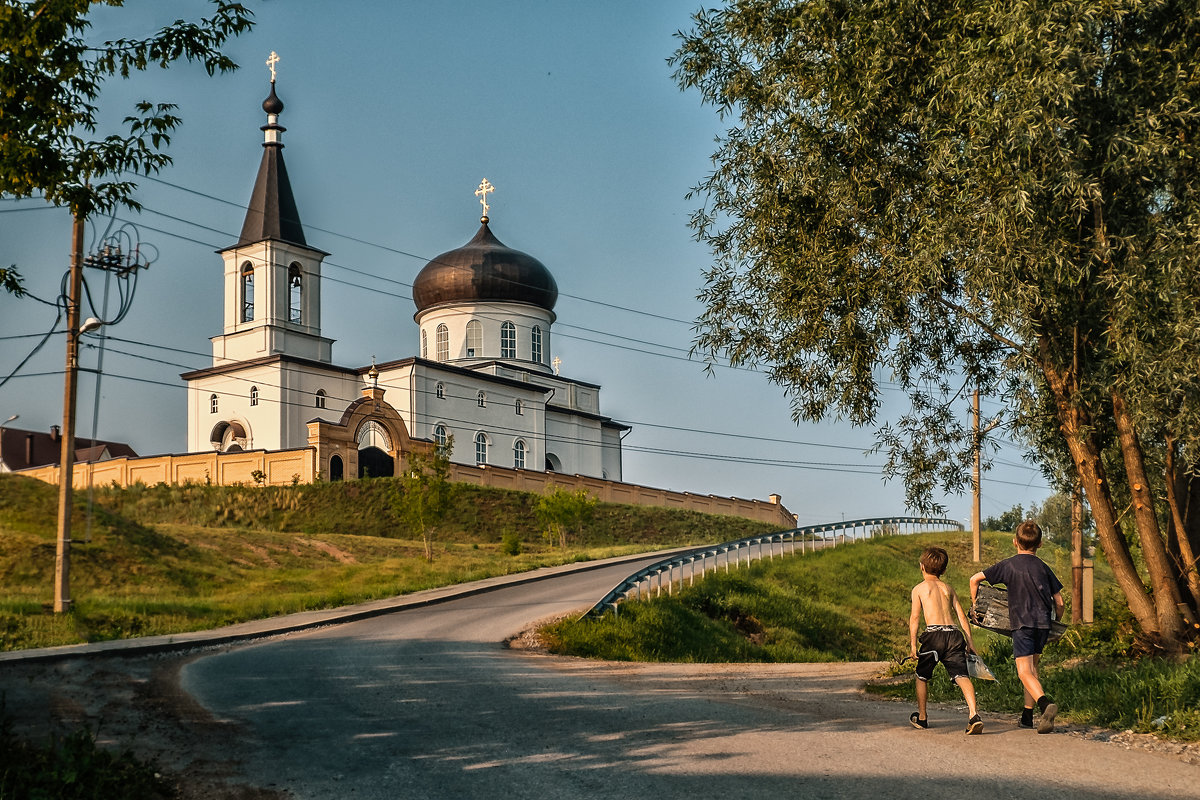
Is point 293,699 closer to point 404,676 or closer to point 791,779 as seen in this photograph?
point 404,676

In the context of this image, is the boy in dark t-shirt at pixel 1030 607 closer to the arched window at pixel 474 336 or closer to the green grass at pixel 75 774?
the green grass at pixel 75 774

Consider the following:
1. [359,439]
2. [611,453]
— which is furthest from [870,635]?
[611,453]

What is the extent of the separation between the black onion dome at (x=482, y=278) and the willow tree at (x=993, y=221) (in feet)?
169

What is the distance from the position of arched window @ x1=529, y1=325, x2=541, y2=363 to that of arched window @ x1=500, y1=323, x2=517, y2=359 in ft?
3.80

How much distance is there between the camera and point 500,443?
6322 centimetres

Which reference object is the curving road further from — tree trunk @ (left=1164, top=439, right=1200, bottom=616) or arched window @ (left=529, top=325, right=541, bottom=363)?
arched window @ (left=529, top=325, right=541, bottom=363)

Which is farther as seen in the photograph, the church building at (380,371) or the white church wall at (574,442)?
the white church wall at (574,442)

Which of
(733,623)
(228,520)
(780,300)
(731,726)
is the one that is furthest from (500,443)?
(731,726)

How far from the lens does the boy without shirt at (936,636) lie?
9.05 metres

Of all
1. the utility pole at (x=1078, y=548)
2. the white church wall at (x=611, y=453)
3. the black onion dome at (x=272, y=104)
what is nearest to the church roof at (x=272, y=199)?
the black onion dome at (x=272, y=104)

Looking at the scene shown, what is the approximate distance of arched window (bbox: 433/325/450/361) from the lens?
66.2 metres

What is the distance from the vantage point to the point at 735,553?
103 ft

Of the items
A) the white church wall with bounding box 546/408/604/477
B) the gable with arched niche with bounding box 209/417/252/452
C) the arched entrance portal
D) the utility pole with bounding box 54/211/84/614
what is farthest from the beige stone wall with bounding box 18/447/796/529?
the utility pole with bounding box 54/211/84/614

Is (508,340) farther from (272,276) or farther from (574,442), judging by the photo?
(272,276)
